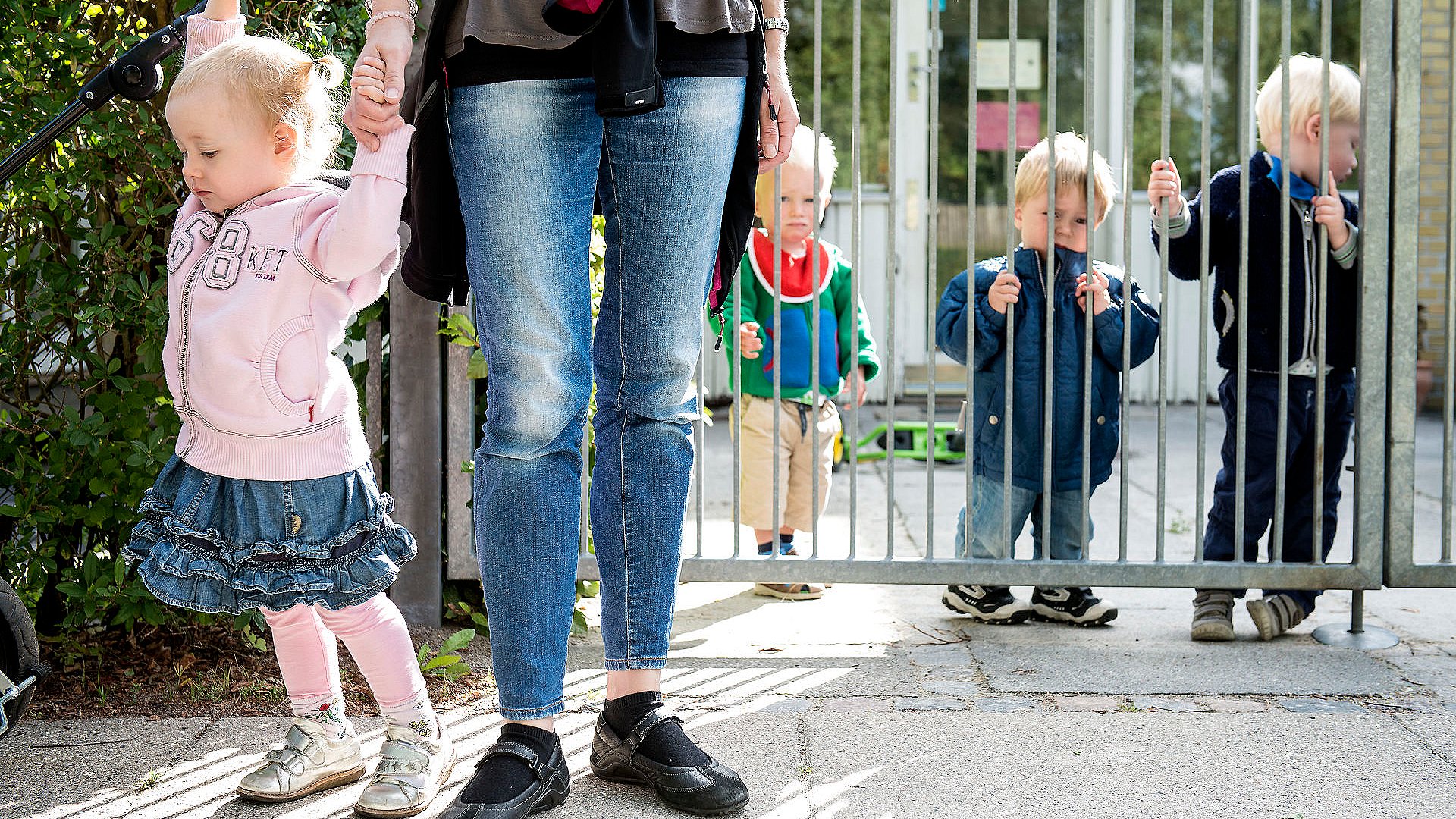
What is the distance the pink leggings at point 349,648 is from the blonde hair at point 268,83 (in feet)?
2.39

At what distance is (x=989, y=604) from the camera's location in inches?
144

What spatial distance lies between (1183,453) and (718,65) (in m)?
4.96

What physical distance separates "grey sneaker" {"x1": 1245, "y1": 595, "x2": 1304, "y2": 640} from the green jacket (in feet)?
4.29

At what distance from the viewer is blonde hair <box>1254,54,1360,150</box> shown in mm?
3412

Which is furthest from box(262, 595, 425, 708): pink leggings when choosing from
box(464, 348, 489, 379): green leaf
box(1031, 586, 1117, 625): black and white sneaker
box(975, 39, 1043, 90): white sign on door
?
box(975, 39, 1043, 90): white sign on door

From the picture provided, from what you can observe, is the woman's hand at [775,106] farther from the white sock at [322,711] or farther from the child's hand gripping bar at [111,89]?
the white sock at [322,711]

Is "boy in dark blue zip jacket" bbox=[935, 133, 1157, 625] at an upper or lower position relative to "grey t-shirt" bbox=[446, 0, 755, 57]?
lower

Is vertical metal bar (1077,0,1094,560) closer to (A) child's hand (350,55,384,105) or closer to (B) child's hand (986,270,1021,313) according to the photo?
(B) child's hand (986,270,1021,313)

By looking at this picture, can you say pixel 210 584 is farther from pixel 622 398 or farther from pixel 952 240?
pixel 952 240

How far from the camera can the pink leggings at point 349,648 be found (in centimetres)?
233

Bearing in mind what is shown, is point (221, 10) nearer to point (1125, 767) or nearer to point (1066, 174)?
point (1125, 767)


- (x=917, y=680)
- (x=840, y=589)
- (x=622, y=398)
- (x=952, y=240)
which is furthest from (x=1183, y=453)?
(x=622, y=398)

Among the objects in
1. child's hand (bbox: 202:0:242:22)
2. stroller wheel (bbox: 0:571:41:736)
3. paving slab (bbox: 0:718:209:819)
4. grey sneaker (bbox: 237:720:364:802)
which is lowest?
paving slab (bbox: 0:718:209:819)

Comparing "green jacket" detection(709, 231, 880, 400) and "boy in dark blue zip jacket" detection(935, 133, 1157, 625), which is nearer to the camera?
"boy in dark blue zip jacket" detection(935, 133, 1157, 625)
